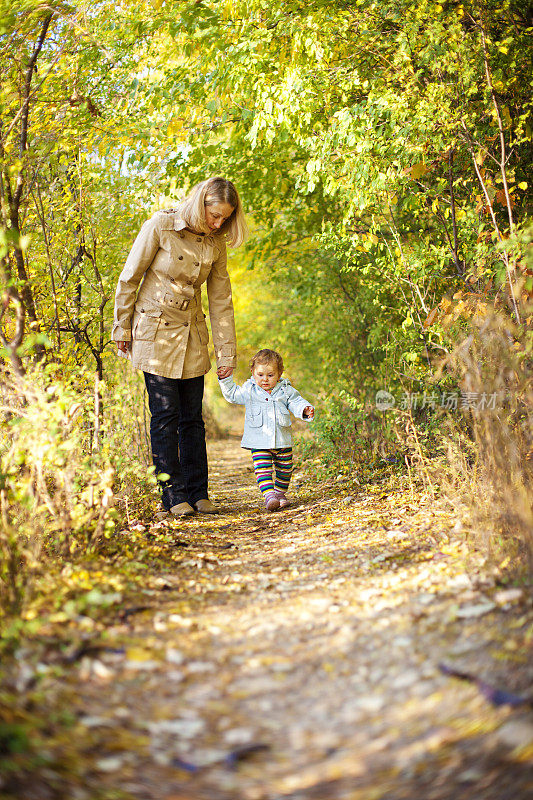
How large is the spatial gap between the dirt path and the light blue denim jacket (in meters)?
1.65

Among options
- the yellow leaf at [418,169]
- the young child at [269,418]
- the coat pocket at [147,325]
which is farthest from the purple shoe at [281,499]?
→ the yellow leaf at [418,169]

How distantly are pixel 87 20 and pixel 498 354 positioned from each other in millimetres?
3845

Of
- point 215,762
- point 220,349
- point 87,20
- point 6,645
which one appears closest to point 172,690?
point 215,762

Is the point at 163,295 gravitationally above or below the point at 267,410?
above

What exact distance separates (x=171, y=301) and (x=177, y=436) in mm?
842

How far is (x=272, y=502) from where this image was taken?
15.8 feet

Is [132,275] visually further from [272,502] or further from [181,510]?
[272,502]

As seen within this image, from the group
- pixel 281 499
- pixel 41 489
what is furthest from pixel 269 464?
pixel 41 489

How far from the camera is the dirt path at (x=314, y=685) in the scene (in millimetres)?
1626

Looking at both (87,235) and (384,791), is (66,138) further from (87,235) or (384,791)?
(384,791)

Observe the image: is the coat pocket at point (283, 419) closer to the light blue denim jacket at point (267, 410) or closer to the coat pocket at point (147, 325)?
the light blue denim jacket at point (267, 410)

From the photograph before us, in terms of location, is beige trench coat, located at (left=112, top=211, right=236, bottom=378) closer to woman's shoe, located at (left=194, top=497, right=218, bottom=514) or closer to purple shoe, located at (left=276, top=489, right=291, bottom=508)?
Result: woman's shoe, located at (left=194, top=497, right=218, bottom=514)

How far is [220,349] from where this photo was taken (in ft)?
16.0

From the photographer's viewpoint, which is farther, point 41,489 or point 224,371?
point 224,371
